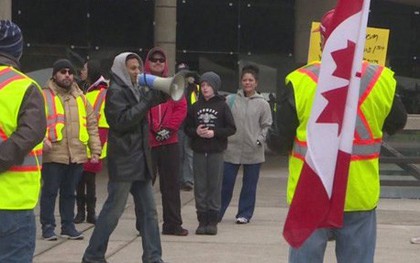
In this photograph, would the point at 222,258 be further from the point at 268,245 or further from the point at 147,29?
the point at 147,29

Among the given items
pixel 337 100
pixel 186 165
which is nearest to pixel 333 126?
pixel 337 100

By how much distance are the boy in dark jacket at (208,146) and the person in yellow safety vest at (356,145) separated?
5.30 metres

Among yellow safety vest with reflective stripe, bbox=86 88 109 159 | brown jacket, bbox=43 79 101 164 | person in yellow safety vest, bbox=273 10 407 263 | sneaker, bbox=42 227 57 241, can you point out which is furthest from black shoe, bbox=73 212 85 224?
person in yellow safety vest, bbox=273 10 407 263

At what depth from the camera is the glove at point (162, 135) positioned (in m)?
9.76

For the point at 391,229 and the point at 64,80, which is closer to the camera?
the point at 64,80

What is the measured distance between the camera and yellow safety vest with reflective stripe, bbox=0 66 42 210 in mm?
4996

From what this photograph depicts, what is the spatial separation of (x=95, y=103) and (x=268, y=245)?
9.09ft

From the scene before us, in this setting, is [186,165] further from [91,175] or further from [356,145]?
[356,145]

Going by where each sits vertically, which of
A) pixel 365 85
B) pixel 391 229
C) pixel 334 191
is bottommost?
pixel 391 229

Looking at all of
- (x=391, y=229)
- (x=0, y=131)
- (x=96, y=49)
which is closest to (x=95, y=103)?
(x=391, y=229)

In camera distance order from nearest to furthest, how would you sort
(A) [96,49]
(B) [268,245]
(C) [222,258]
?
(C) [222,258]
(B) [268,245]
(A) [96,49]

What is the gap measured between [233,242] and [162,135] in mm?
1314

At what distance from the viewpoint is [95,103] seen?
432 inches

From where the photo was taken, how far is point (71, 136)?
9836mm
